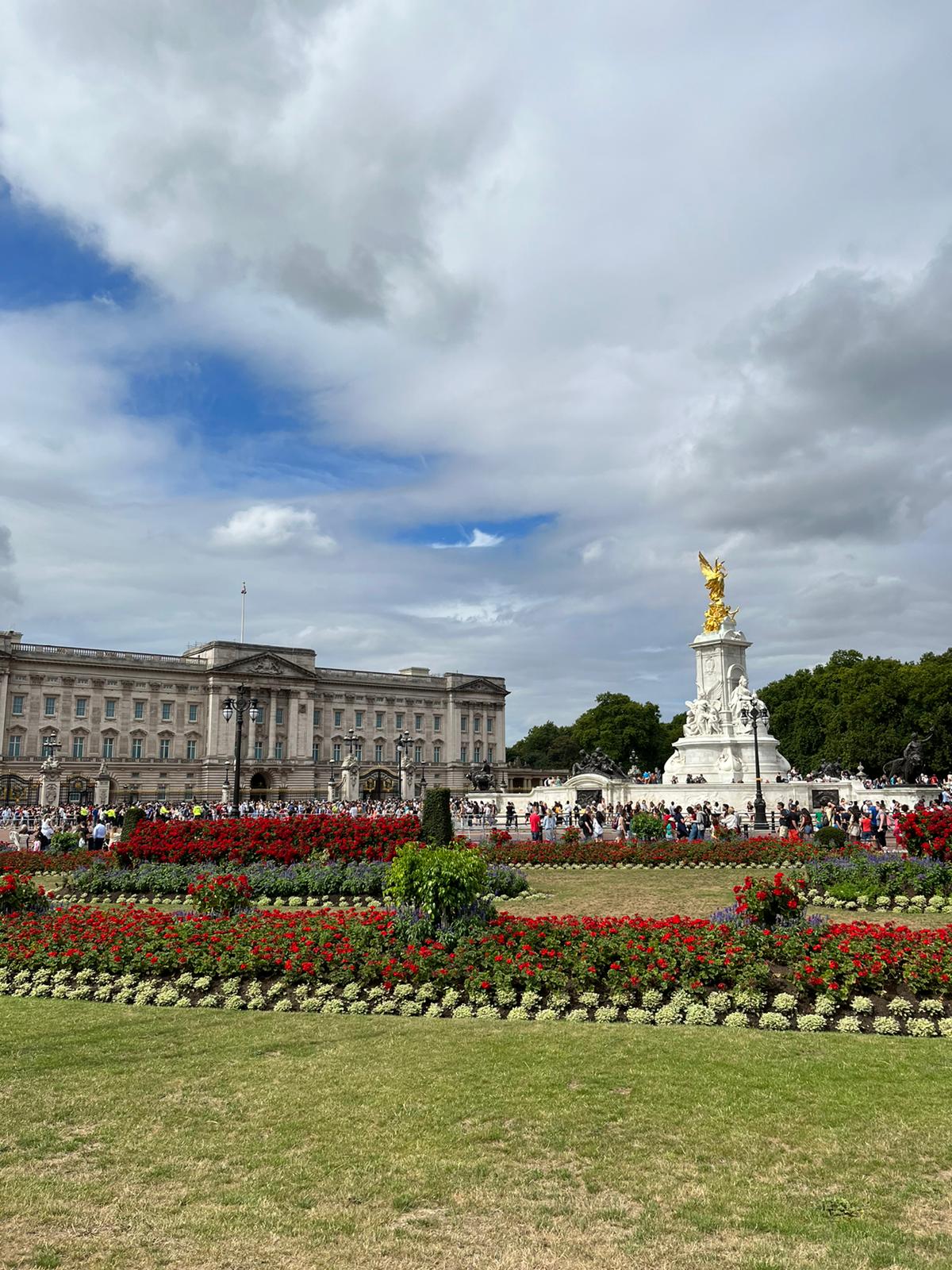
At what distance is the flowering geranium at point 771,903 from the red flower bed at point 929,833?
911cm

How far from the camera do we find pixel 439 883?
1269 cm

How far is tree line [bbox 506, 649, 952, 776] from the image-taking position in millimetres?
70062

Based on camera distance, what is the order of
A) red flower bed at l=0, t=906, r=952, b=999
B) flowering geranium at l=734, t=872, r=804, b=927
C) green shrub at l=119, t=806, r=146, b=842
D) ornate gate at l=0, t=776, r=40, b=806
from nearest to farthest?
red flower bed at l=0, t=906, r=952, b=999 < flowering geranium at l=734, t=872, r=804, b=927 < green shrub at l=119, t=806, r=146, b=842 < ornate gate at l=0, t=776, r=40, b=806

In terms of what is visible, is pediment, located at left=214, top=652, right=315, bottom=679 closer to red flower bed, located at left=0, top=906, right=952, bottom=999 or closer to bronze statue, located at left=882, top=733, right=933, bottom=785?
bronze statue, located at left=882, top=733, right=933, bottom=785

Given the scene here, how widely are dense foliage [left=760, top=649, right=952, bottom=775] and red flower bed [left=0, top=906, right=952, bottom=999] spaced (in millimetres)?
59309

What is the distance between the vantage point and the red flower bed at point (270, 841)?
23.5m

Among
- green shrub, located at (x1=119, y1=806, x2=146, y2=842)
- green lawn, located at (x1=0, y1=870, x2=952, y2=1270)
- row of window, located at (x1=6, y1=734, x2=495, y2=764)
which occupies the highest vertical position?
row of window, located at (x1=6, y1=734, x2=495, y2=764)

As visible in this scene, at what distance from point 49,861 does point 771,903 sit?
20.4 meters

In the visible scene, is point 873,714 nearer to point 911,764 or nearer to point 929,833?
point 911,764

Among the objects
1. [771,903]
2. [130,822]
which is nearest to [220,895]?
[771,903]

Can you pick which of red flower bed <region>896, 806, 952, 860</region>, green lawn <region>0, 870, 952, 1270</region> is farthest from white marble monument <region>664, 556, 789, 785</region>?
green lawn <region>0, 870, 952, 1270</region>

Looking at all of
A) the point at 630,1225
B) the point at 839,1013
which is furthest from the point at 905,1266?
the point at 839,1013

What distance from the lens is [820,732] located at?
8500 centimetres

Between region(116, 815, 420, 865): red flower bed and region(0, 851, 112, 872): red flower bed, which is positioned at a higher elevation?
region(116, 815, 420, 865): red flower bed
